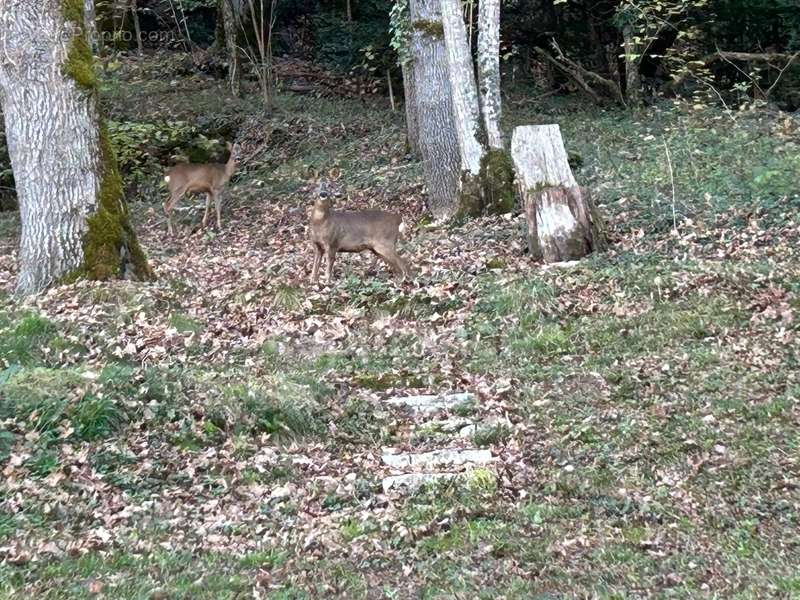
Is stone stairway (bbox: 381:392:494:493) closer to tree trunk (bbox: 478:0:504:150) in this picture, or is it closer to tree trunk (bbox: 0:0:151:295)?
tree trunk (bbox: 0:0:151:295)

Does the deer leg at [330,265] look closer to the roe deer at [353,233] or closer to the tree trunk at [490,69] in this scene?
the roe deer at [353,233]

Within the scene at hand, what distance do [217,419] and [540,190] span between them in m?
5.60

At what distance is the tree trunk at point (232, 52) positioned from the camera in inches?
898

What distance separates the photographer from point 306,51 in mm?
26422

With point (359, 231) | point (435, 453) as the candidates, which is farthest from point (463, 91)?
point (435, 453)

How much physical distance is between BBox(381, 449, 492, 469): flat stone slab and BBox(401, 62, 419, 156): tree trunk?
10221 mm

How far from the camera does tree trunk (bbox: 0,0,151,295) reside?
34.6ft

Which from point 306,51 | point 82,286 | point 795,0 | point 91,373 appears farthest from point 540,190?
point 306,51

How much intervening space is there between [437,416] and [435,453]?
793mm

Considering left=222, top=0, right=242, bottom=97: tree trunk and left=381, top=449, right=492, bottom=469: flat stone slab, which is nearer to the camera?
left=381, top=449, right=492, bottom=469: flat stone slab

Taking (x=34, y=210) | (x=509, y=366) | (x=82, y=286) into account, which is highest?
(x=34, y=210)

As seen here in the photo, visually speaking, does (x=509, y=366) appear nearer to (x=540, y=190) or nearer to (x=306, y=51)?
(x=540, y=190)

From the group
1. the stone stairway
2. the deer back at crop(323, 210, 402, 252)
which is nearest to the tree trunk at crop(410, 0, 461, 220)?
the deer back at crop(323, 210, 402, 252)

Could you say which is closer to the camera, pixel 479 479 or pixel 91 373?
pixel 479 479
